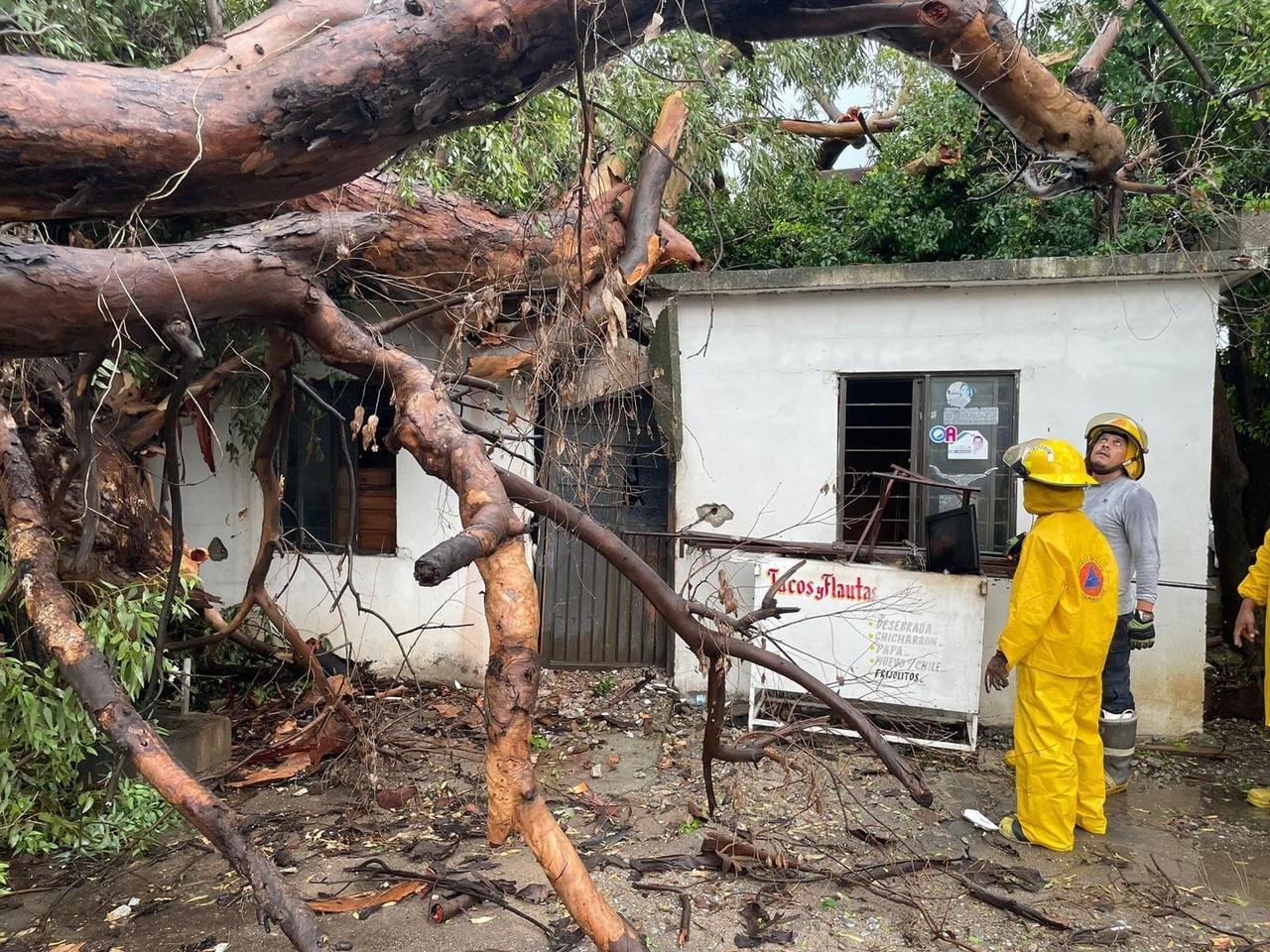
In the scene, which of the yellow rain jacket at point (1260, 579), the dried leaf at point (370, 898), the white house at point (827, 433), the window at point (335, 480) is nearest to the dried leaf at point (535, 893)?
the dried leaf at point (370, 898)

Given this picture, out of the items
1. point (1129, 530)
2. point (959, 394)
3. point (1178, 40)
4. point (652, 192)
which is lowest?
point (1129, 530)

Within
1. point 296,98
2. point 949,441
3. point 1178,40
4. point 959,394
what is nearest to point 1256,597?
point 949,441

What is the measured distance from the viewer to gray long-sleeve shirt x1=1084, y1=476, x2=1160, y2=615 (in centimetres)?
477

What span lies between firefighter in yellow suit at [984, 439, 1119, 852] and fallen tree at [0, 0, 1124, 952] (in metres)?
1.58

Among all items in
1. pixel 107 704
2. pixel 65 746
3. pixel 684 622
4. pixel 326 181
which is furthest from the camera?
pixel 65 746

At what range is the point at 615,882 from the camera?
3852 millimetres

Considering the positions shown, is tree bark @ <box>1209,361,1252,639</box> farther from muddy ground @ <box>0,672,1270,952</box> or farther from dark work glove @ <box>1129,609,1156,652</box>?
dark work glove @ <box>1129,609,1156,652</box>

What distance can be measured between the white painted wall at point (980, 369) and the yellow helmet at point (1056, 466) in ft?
4.99

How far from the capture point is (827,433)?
20.9 feet

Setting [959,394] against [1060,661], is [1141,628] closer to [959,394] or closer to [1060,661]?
[1060,661]

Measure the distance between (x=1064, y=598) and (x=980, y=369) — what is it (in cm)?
233

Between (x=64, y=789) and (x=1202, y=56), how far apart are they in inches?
347

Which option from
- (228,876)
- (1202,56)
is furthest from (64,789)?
(1202,56)

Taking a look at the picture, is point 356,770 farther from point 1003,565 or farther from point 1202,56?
point 1202,56
